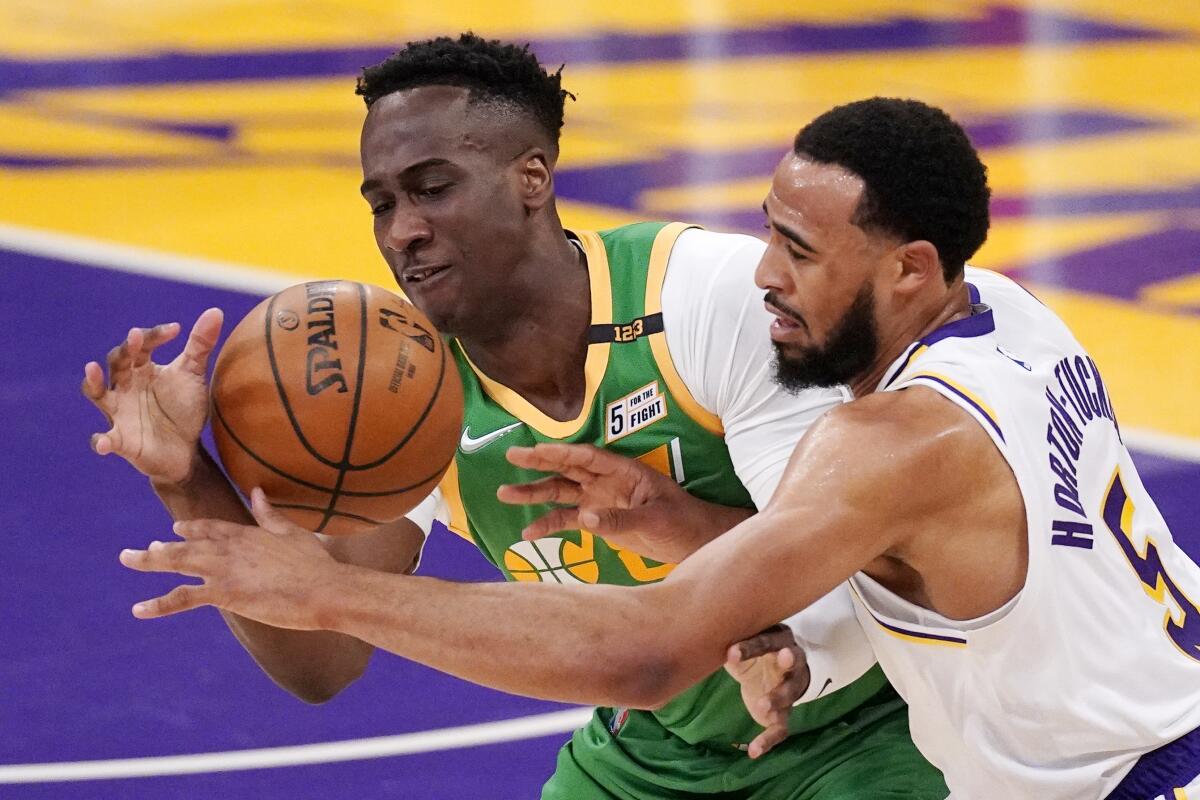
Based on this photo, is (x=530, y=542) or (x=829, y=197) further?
(x=530, y=542)

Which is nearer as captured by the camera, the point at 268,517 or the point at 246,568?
the point at 246,568

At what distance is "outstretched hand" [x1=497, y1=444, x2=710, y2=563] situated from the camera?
12.6 feet

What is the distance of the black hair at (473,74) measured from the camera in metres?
4.31

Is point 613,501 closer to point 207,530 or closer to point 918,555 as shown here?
point 918,555

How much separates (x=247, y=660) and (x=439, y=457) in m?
2.58

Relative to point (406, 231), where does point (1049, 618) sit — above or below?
below

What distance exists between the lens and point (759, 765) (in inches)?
175

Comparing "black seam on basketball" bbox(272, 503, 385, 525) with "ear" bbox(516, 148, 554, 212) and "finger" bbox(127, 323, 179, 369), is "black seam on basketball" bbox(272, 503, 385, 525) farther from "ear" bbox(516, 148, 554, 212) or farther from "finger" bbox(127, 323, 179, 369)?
"ear" bbox(516, 148, 554, 212)

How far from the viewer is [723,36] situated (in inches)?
556

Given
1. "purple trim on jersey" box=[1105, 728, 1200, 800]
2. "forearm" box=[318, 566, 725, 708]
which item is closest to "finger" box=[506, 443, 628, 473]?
"forearm" box=[318, 566, 725, 708]

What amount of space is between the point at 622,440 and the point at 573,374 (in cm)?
21

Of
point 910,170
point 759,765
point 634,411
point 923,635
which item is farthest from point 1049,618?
point 759,765

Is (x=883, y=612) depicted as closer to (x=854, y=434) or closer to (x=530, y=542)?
(x=854, y=434)

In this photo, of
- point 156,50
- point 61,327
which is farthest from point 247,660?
point 156,50
